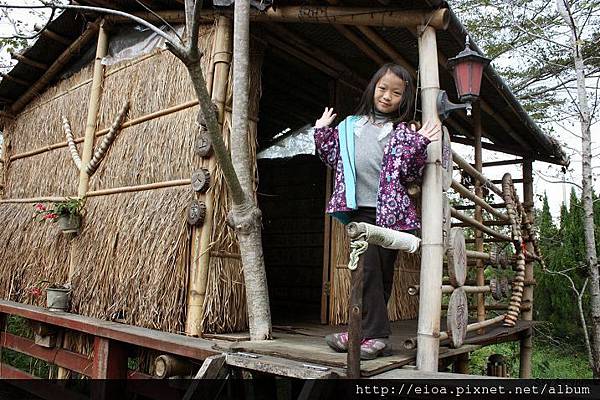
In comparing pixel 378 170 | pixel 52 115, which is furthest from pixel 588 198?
pixel 52 115

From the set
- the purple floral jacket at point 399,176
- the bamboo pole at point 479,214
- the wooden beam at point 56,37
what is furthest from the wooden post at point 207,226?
the wooden beam at point 56,37

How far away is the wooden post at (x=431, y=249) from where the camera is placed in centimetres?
275

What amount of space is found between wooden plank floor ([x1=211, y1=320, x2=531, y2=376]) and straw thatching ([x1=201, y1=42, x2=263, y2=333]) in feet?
0.54

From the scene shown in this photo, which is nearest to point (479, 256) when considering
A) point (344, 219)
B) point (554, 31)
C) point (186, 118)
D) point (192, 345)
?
point (344, 219)

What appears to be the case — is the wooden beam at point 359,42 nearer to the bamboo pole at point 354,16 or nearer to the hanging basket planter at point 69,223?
the bamboo pole at point 354,16

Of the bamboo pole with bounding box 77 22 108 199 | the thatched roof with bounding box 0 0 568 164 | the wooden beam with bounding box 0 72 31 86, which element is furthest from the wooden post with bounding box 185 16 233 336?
the wooden beam with bounding box 0 72 31 86

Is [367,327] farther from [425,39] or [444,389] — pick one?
[425,39]

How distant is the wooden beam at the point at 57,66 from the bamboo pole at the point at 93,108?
29cm

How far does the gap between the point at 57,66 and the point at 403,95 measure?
4886mm

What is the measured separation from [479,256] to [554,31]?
26.3ft

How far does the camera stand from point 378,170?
2932 millimetres

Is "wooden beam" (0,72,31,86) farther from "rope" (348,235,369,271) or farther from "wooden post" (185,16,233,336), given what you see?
"rope" (348,235,369,271)

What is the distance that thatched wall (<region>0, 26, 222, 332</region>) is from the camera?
150 inches

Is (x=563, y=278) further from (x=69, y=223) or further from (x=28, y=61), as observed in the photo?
(x=28, y=61)
